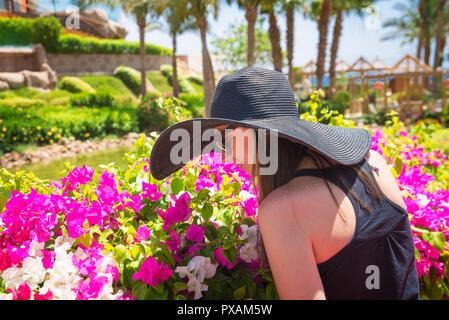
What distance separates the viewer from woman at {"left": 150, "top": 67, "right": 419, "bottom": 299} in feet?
3.56

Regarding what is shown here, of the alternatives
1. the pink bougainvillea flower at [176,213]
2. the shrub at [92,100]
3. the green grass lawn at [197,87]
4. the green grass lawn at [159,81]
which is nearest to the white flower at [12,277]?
the pink bougainvillea flower at [176,213]

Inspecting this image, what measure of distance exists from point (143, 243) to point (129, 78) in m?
30.2

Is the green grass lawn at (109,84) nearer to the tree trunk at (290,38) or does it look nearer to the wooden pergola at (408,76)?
the tree trunk at (290,38)

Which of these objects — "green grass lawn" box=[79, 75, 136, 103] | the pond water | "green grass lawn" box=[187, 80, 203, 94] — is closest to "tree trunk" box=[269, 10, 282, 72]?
the pond water

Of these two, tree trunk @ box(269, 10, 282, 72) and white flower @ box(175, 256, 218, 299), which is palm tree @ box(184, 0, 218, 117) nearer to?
tree trunk @ box(269, 10, 282, 72)

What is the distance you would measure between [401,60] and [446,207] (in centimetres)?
2205

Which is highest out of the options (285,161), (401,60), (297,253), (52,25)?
(52,25)

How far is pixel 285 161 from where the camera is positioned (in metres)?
1.28

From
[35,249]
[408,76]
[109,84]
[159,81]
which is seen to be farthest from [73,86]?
[35,249]

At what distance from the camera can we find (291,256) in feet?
3.49

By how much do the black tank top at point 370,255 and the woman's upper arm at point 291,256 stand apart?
0.39ft

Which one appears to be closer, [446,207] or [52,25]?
[446,207]

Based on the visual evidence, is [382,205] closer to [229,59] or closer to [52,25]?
[52,25]
